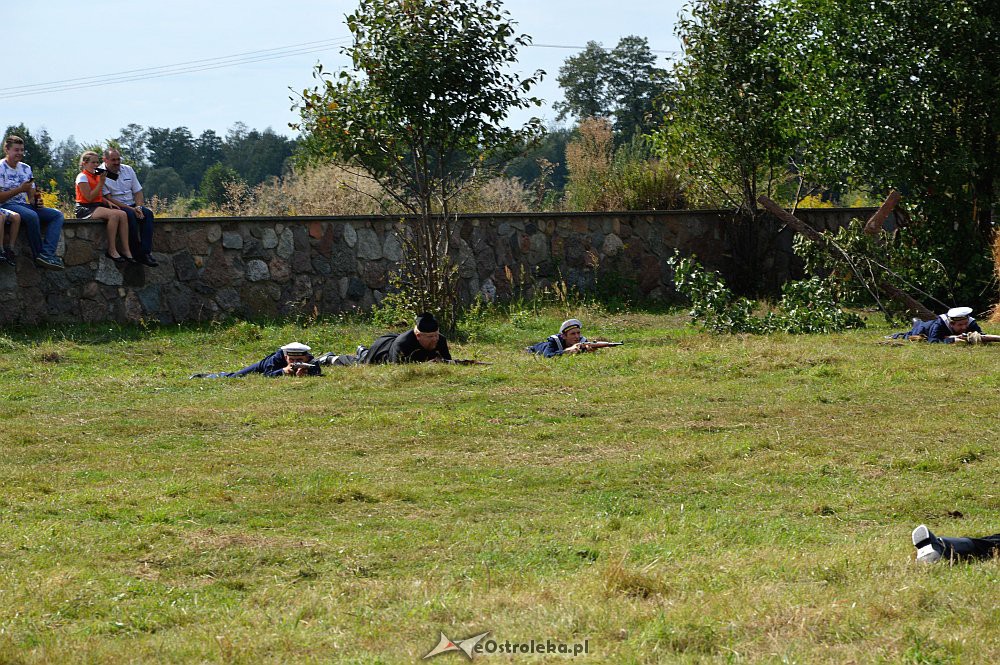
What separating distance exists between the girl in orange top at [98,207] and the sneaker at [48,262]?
624 millimetres

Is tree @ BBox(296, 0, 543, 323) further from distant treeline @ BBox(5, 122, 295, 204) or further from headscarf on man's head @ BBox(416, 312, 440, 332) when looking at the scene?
distant treeline @ BBox(5, 122, 295, 204)

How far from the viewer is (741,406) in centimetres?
988

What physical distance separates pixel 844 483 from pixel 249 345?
8.85 metres

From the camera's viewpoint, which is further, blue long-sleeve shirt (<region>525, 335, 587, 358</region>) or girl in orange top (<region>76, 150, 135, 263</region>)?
girl in orange top (<region>76, 150, 135, 263</region>)

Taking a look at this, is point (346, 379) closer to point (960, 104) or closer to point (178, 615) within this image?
point (178, 615)

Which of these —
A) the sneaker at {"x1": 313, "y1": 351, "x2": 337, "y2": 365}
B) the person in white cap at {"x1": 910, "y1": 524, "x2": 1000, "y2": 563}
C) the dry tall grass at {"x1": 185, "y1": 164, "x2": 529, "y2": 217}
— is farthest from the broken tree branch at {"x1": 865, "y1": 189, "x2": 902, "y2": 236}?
the person in white cap at {"x1": 910, "y1": 524, "x2": 1000, "y2": 563}

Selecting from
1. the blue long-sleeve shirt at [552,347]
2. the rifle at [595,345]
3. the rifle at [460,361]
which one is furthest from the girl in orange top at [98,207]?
the rifle at [595,345]

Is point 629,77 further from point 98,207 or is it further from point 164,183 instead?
point 98,207

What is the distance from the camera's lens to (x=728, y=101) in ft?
62.8

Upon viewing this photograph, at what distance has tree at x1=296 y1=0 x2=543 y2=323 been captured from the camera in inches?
591

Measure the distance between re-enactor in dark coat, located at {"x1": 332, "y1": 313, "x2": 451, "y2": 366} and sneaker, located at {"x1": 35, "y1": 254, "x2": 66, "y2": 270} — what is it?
4.18 m

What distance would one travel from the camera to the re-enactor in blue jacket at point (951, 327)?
13359 mm

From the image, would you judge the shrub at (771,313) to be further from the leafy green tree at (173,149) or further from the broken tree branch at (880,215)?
the leafy green tree at (173,149)

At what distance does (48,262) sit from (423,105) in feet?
16.1
